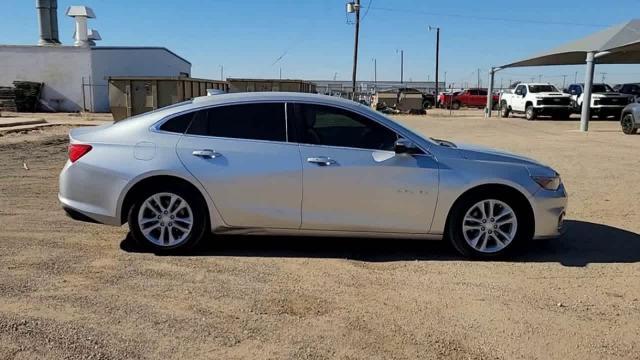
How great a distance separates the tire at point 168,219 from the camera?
5.44 metres

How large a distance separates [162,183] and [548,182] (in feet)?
11.8

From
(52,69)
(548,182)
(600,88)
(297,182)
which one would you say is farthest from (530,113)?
(297,182)

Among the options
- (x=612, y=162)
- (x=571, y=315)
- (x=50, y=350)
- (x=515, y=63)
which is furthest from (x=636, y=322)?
(x=515, y=63)

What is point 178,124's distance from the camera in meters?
5.58

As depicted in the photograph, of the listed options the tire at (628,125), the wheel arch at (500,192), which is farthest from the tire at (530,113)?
the wheel arch at (500,192)

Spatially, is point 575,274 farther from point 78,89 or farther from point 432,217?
point 78,89

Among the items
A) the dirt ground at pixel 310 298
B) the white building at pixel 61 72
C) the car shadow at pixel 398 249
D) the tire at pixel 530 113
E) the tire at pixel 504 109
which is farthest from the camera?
the tire at pixel 504 109

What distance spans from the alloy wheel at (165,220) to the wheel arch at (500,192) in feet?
7.97

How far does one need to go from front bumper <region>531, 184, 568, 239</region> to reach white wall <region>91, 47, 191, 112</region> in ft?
117

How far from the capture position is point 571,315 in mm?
4262

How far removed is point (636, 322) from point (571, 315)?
1.40 ft

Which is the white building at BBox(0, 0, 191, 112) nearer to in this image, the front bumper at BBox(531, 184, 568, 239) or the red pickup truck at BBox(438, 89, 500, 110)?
the red pickup truck at BBox(438, 89, 500, 110)

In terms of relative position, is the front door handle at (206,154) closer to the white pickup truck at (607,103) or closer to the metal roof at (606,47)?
the metal roof at (606,47)

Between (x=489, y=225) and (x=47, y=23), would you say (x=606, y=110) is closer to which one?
(x=489, y=225)
